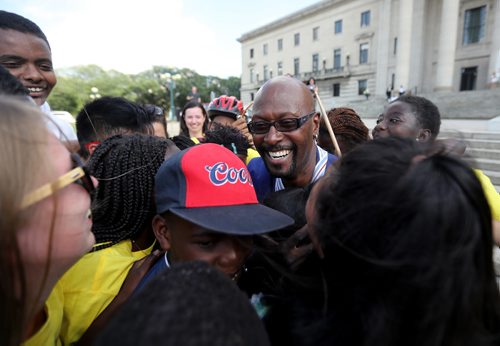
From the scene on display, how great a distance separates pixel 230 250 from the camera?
1212mm

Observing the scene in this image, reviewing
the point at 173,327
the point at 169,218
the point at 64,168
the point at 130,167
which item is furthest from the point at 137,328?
the point at 130,167

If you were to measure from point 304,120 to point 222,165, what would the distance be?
102 cm

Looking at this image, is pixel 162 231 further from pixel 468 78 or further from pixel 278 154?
pixel 468 78

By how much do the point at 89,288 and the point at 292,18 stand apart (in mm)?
47478

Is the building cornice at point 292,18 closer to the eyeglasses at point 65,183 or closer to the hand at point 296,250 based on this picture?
the hand at point 296,250

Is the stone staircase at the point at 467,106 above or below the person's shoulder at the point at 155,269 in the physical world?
above

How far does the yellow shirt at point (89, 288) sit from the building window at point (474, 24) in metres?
35.2

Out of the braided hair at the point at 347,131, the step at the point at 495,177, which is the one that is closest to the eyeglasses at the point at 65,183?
the braided hair at the point at 347,131

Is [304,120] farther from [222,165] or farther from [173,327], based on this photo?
[173,327]

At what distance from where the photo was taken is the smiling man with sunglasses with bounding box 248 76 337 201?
2051mm

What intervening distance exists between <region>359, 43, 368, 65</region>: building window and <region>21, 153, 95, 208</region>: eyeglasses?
40.1 metres

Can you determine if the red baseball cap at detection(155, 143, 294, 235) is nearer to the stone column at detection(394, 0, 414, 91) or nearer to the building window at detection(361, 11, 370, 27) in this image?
the stone column at detection(394, 0, 414, 91)

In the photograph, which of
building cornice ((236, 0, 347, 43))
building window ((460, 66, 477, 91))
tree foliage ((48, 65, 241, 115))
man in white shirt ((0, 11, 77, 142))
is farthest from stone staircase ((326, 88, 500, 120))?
building cornice ((236, 0, 347, 43))

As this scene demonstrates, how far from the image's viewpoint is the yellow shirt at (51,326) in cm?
96
